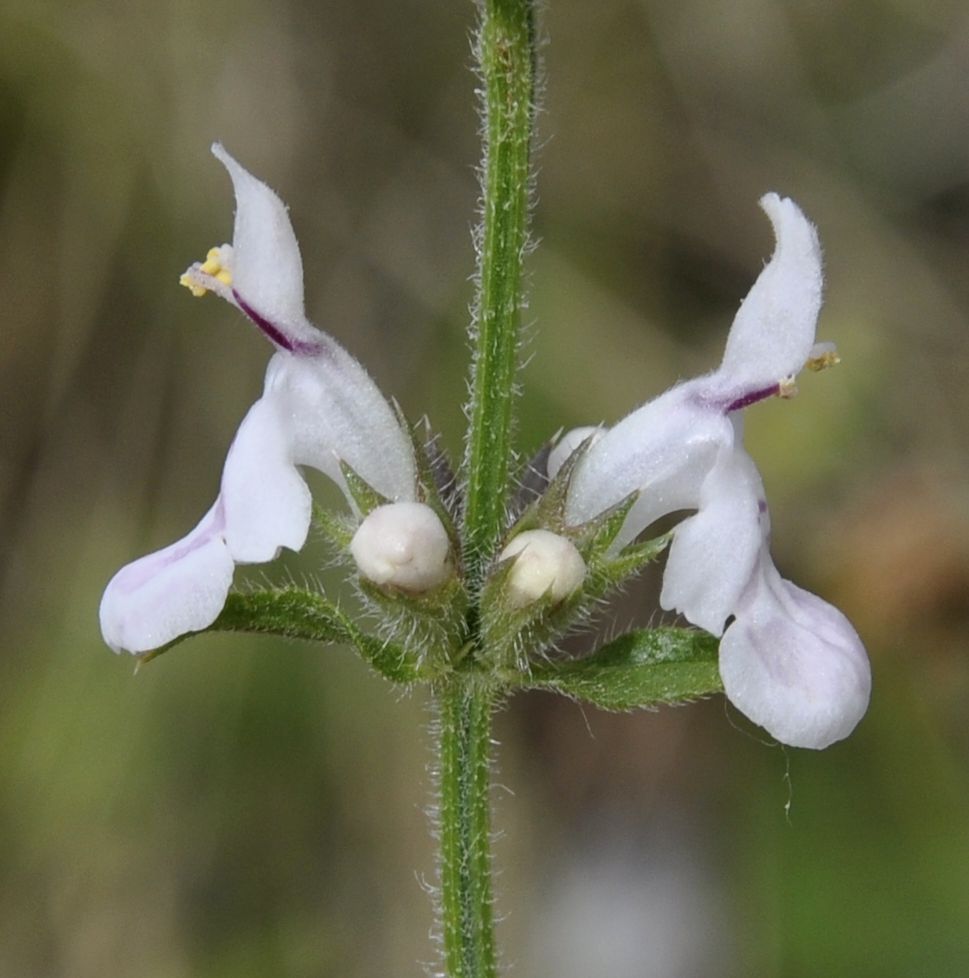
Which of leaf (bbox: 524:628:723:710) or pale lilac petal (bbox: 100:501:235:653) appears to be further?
leaf (bbox: 524:628:723:710)

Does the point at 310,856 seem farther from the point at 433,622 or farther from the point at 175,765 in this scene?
Result: the point at 433,622

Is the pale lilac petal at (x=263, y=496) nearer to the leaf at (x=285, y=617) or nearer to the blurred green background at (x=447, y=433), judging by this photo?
the leaf at (x=285, y=617)

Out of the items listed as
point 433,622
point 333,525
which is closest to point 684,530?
point 433,622

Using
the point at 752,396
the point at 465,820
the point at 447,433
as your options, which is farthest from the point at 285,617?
the point at 447,433

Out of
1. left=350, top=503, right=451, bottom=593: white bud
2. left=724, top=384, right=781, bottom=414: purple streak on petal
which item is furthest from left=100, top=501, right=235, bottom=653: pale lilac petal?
left=724, top=384, right=781, bottom=414: purple streak on petal

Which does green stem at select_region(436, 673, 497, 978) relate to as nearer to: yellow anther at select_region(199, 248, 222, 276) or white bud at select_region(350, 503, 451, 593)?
white bud at select_region(350, 503, 451, 593)
